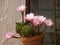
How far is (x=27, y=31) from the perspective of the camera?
3.18ft

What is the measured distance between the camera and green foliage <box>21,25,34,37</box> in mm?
969

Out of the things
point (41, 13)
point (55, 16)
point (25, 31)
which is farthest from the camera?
point (41, 13)

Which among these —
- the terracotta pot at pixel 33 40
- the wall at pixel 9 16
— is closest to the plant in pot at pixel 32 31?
the terracotta pot at pixel 33 40

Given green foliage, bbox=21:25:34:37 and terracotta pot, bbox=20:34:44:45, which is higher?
green foliage, bbox=21:25:34:37

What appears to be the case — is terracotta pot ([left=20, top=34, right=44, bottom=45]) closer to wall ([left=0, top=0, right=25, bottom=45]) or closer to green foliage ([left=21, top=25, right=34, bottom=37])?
green foliage ([left=21, top=25, right=34, bottom=37])

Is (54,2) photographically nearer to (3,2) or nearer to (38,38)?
(38,38)

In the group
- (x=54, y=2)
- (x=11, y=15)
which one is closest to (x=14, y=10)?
(x=11, y=15)

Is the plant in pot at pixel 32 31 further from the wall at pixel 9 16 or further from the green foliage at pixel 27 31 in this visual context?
the wall at pixel 9 16

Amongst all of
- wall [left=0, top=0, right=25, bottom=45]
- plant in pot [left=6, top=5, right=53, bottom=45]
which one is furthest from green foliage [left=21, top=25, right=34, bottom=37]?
wall [left=0, top=0, right=25, bottom=45]

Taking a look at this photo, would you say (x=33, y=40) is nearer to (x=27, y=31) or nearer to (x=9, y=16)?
(x=27, y=31)

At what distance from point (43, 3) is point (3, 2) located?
0.96ft

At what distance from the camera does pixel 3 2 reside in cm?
128

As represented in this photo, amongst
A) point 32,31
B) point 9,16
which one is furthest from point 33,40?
point 9,16

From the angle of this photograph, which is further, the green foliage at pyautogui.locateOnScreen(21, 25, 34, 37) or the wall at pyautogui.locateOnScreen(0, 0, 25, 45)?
the wall at pyautogui.locateOnScreen(0, 0, 25, 45)
